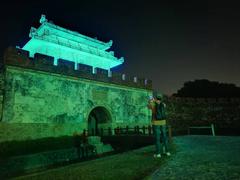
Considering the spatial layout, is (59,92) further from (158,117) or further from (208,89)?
(208,89)

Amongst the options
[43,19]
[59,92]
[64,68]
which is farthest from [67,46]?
[59,92]

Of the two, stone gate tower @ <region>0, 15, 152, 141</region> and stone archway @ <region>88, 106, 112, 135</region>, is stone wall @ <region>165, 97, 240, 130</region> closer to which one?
stone gate tower @ <region>0, 15, 152, 141</region>

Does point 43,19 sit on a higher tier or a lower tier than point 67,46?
higher

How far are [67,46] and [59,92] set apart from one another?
599 centimetres

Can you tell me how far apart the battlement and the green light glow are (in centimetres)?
279

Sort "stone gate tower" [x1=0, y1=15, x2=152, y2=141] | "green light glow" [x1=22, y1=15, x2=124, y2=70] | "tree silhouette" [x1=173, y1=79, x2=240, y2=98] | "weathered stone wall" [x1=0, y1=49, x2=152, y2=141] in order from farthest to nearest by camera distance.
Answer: "tree silhouette" [x1=173, y1=79, x2=240, y2=98], "green light glow" [x1=22, y1=15, x2=124, y2=70], "stone gate tower" [x1=0, y1=15, x2=152, y2=141], "weathered stone wall" [x1=0, y1=49, x2=152, y2=141]

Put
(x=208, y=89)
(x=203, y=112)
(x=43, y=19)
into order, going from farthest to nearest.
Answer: (x=208, y=89)
(x=203, y=112)
(x=43, y=19)

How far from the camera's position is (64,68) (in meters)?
12.1

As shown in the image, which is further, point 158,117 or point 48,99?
point 48,99

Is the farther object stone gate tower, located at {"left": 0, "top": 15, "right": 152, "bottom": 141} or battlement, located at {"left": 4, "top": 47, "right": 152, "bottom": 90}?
battlement, located at {"left": 4, "top": 47, "right": 152, "bottom": 90}

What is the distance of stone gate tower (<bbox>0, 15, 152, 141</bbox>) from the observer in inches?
389

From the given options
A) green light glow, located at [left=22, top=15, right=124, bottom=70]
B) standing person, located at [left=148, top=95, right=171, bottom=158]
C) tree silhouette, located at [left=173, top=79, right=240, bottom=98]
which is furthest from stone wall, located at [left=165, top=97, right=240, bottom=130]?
standing person, located at [left=148, top=95, right=171, bottom=158]

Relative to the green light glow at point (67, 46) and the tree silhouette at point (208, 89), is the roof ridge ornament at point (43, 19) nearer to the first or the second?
the green light glow at point (67, 46)

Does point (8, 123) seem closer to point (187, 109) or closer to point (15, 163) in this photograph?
point (15, 163)
